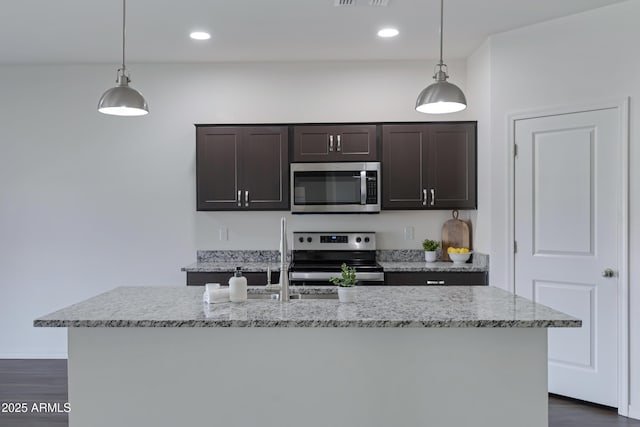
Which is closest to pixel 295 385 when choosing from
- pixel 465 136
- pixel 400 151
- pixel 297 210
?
pixel 297 210

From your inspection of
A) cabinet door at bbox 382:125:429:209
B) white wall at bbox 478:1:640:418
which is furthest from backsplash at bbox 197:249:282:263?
white wall at bbox 478:1:640:418

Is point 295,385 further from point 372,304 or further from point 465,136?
point 465,136

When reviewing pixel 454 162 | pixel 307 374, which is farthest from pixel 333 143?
pixel 307 374

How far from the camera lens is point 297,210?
4039 mm

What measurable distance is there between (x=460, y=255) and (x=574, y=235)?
98 centimetres

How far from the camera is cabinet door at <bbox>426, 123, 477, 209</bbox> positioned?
4.02 meters

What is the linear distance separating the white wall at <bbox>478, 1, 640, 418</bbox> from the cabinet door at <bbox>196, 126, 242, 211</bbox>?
220 cm

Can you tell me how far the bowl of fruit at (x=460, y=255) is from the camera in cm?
406

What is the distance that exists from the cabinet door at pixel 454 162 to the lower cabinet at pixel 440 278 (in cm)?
62

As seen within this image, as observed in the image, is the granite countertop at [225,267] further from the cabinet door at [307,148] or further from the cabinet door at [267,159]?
the cabinet door at [307,148]

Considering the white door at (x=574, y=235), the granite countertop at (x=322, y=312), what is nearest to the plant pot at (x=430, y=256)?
the white door at (x=574, y=235)

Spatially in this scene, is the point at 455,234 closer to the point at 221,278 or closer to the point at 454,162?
the point at 454,162

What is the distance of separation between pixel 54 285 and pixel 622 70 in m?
5.07

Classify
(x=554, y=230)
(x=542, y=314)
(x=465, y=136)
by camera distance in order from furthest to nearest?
(x=465, y=136), (x=554, y=230), (x=542, y=314)
